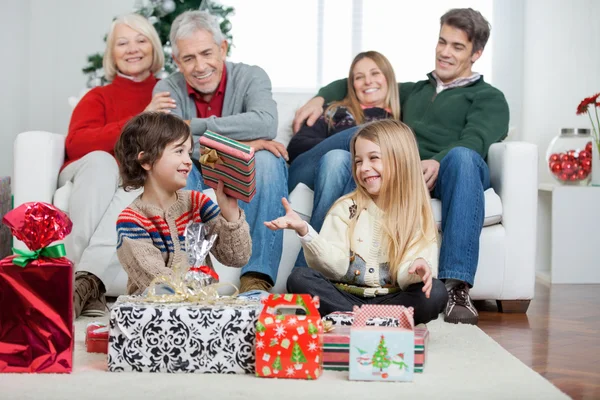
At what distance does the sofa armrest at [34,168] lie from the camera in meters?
2.91

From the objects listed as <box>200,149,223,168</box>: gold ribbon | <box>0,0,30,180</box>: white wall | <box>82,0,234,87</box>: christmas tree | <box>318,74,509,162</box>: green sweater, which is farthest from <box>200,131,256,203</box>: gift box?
<box>0,0,30,180</box>: white wall

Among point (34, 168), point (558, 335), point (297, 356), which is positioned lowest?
point (558, 335)

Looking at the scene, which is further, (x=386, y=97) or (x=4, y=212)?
(x=4, y=212)

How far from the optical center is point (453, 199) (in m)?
2.68

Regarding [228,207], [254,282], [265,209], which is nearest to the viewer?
[228,207]

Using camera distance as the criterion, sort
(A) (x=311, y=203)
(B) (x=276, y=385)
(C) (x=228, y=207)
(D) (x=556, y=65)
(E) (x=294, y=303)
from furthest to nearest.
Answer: (D) (x=556, y=65) < (A) (x=311, y=203) < (C) (x=228, y=207) < (E) (x=294, y=303) < (B) (x=276, y=385)

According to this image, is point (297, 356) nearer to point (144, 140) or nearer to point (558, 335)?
point (144, 140)

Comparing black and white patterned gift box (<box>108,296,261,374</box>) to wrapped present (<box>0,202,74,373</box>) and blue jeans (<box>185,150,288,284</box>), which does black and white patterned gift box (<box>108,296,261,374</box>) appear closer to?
wrapped present (<box>0,202,74,373</box>)

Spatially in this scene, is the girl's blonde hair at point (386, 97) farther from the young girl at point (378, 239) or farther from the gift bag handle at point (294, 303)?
the gift bag handle at point (294, 303)

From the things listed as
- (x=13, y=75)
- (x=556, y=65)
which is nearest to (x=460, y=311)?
(x=556, y=65)

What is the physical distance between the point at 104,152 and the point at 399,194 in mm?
1198

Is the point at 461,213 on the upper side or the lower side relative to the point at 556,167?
lower

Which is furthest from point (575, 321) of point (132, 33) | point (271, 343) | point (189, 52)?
→ point (132, 33)

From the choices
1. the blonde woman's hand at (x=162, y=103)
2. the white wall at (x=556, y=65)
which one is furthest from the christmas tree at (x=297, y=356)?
the white wall at (x=556, y=65)
